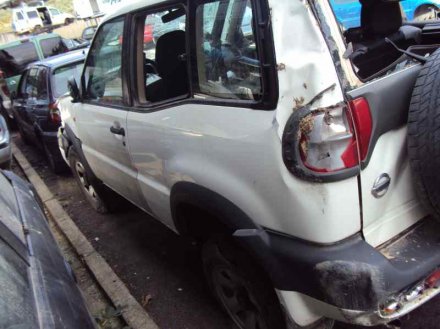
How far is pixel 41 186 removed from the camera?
5.92 m

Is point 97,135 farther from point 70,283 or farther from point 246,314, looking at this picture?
point 246,314

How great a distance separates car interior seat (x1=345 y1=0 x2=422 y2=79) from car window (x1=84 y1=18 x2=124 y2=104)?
166 cm

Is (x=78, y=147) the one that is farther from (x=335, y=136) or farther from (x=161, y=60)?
(x=335, y=136)

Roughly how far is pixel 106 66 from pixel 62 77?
289 cm

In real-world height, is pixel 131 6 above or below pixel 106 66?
above

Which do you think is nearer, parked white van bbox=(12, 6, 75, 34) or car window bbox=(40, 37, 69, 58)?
car window bbox=(40, 37, 69, 58)

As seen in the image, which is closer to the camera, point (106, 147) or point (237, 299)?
point (237, 299)

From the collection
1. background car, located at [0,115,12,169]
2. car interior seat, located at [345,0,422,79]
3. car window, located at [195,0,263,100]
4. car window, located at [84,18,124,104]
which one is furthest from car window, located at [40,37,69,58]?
car window, located at [195,0,263,100]

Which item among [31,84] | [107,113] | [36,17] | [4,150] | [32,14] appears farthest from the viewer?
[36,17]

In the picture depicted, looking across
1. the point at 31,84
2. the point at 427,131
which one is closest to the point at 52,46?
the point at 31,84

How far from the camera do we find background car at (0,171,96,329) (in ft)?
5.03

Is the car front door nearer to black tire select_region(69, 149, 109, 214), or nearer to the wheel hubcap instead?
black tire select_region(69, 149, 109, 214)

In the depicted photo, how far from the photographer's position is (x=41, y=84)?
20.2 ft

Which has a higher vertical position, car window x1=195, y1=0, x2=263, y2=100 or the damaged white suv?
car window x1=195, y1=0, x2=263, y2=100
